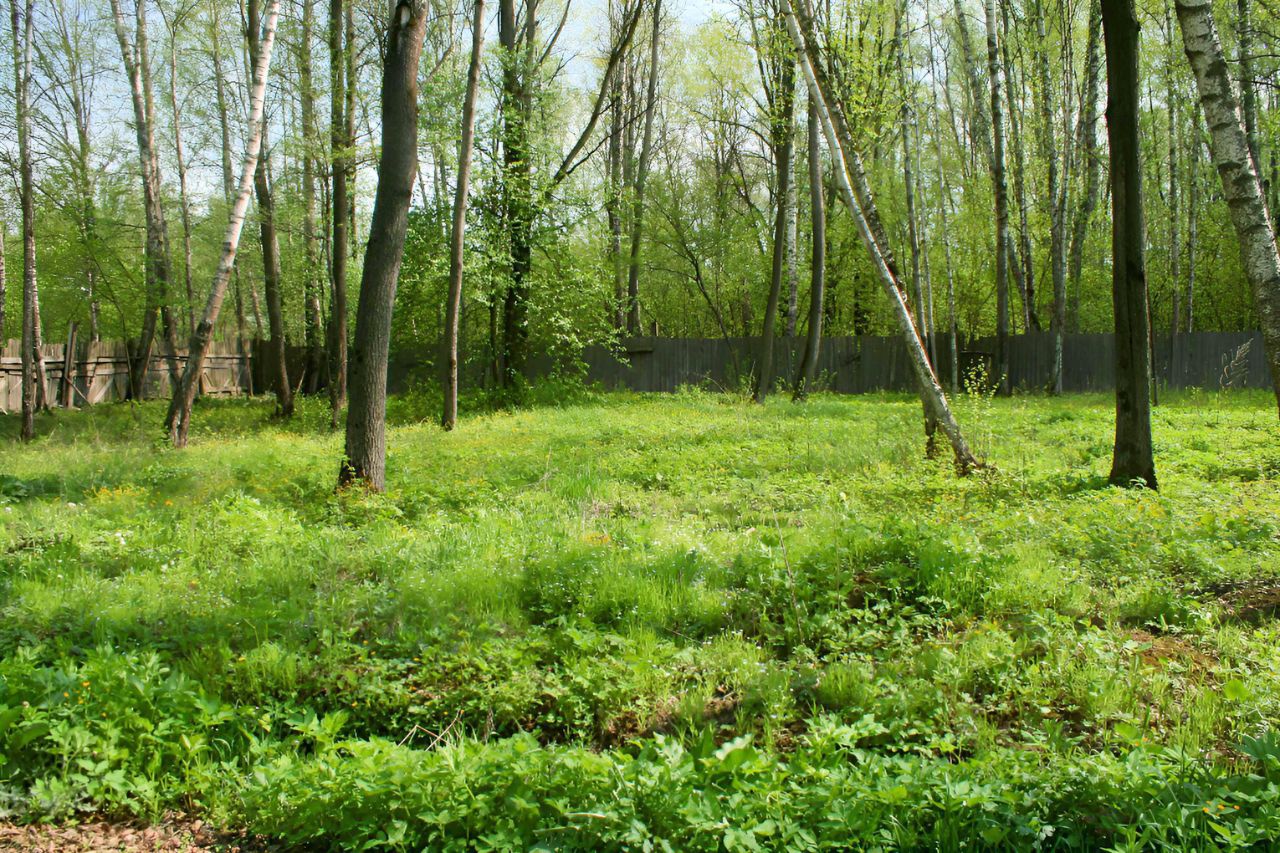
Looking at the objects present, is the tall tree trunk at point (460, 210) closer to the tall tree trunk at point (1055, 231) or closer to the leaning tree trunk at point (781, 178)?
the leaning tree trunk at point (781, 178)

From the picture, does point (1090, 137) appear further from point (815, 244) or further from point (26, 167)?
point (26, 167)

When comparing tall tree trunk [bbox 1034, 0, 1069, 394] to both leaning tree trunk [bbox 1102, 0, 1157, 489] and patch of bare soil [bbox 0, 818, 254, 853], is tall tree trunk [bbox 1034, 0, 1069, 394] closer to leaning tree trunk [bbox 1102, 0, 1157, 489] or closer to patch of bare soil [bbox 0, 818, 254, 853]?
leaning tree trunk [bbox 1102, 0, 1157, 489]

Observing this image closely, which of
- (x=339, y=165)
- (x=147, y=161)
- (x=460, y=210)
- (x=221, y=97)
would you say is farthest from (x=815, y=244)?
(x=221, y=97)

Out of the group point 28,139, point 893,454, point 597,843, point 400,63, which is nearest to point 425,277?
point 28,139

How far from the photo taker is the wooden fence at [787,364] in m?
19.5

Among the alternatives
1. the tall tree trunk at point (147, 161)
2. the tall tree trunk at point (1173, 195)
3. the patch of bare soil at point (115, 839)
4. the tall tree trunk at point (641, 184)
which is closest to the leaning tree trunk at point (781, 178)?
the tall tree trunk at point (641, 184)

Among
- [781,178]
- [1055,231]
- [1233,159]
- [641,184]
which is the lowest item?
[1233,159]

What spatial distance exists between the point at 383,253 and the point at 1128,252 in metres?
7.09

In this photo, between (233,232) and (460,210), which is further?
(460,210)

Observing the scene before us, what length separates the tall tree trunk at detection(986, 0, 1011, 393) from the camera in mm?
15844

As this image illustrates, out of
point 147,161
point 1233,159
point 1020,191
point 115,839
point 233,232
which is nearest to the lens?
point 115,839

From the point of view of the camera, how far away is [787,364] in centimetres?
2183

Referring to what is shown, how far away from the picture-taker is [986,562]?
4566mm

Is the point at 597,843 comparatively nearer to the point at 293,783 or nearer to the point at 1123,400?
the point at 293,783
